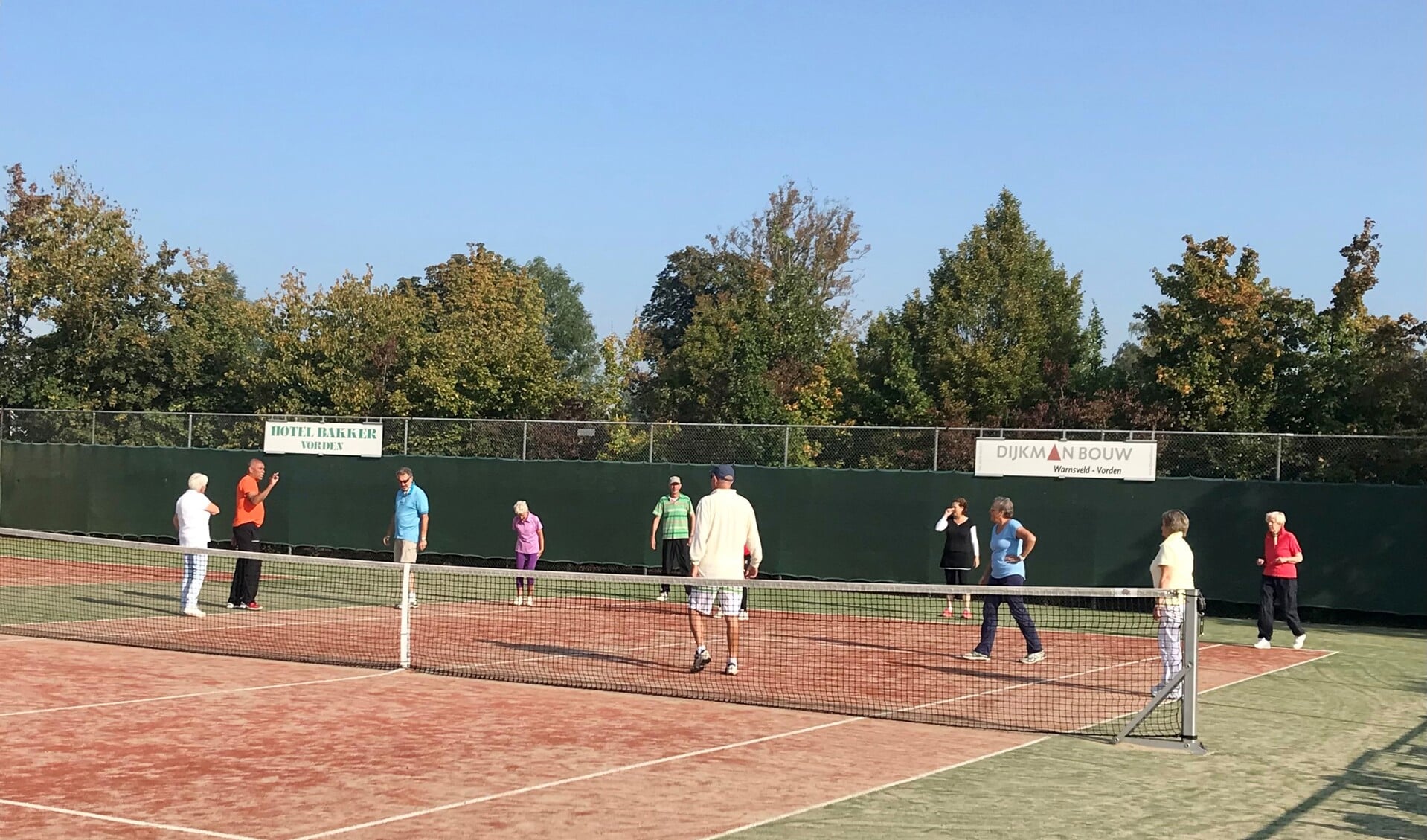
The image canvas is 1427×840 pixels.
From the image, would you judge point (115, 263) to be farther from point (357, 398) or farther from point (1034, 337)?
point (1034, 337)

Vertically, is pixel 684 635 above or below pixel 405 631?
below

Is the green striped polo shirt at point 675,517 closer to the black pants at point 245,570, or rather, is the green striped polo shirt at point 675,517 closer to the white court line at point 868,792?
the black pants at point 245,570

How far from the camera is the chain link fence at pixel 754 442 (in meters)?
22.1

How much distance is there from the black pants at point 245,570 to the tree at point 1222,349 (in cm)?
2322

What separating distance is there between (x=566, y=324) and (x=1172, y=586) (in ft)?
332

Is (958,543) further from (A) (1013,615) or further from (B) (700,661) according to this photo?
(B) (700,661)

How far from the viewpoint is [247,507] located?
727 inches

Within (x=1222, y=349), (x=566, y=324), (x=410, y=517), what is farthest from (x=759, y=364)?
(x=566, y=324)

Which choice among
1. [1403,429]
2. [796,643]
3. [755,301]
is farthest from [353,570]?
[755,301]

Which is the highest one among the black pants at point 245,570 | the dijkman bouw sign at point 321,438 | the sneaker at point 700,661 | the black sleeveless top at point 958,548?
the dijkman bouw sign at point 321,438

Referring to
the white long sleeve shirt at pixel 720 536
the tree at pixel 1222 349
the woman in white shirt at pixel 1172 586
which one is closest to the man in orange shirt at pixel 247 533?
the white long sleeve shirt at pixel 720 536

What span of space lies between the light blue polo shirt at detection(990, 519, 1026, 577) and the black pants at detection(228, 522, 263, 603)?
29.1 ft

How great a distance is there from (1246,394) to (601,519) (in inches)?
659

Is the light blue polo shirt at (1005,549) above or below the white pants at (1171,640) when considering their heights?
above
